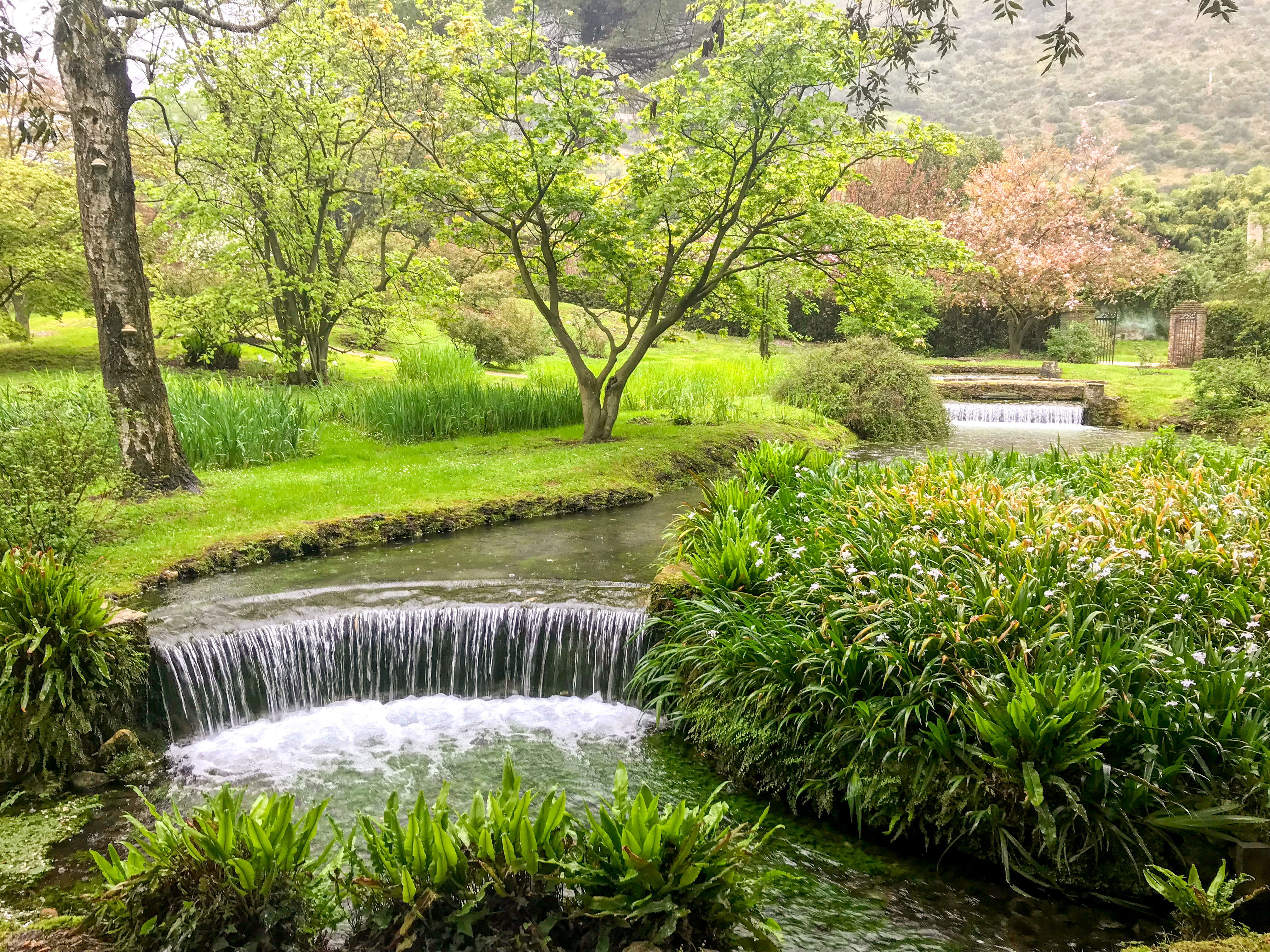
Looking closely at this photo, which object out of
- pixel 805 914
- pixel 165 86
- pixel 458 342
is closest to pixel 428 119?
pixel 165 86

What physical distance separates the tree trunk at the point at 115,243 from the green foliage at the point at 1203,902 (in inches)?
345

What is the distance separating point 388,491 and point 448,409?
147 inches

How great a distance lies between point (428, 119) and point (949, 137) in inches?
335

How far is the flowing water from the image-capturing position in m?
3.78

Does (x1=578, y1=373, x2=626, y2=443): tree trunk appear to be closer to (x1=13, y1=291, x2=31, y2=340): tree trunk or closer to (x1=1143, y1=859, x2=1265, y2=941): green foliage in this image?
(x1=1143, y1=859, x2=1265, y2=941): green foliage

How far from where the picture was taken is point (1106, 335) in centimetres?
→ 2973

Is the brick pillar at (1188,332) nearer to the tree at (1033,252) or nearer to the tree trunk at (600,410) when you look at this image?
the tree at (1033,252)

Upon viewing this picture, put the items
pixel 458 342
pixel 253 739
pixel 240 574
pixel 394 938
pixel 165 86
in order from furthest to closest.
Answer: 1. pixel 458 342
2. pixel 165 86
3. pixel 240 574
4. pixel 253 739
5. pixel 394 938

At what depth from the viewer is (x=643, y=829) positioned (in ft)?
9.63

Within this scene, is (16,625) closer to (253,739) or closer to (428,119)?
(253,739)

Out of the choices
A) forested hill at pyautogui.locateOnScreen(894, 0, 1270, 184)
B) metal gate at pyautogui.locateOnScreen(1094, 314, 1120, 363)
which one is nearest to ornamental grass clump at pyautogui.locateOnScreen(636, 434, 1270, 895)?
metal gate at pyautogui.locateOnScreen(1094, 314, 1120, 363)

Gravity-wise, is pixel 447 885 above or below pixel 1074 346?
below

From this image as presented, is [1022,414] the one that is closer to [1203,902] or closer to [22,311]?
[1203,902]

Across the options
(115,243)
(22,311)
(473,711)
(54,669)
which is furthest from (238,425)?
(22,311)
